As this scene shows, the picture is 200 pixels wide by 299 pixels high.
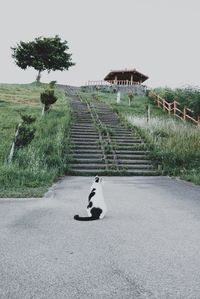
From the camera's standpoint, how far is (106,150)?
16.3 meters

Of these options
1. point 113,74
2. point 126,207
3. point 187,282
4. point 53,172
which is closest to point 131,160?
point 53,172

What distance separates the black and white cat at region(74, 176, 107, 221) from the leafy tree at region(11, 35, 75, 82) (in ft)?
154

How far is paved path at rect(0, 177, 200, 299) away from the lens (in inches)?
142

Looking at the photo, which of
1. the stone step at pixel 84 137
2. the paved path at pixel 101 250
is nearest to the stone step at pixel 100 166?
the stone step at pixel 84 137

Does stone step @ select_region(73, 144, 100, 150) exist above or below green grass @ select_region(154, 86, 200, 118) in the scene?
below

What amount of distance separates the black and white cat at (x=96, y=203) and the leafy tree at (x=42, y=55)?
154 feet

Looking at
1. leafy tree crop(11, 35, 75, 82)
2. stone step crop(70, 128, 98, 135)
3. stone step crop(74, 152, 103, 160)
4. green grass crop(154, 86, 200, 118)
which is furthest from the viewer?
leafy tree crop(11, 35, 75, 82)

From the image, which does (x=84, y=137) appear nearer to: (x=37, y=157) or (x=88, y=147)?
(x=88, y=147)

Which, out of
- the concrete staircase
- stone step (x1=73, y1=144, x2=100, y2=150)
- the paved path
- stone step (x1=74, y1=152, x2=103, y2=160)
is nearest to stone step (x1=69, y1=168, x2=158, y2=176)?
the concrete staircase

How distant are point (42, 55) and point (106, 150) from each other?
3870 cm

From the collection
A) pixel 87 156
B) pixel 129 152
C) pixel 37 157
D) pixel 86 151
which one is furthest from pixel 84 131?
pixel 37 157

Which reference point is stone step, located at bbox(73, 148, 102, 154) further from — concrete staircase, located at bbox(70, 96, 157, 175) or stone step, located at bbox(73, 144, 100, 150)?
stone step, located at bbox(73, 144, 100, 150)

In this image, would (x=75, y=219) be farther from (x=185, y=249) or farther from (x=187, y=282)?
(x=187, y=282)

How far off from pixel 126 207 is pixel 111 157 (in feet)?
25.8
